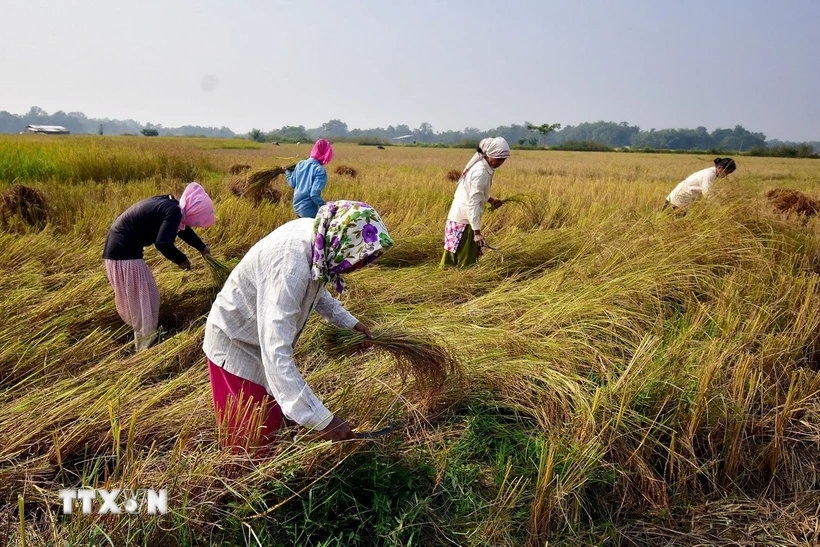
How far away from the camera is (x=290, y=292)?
1.39 m

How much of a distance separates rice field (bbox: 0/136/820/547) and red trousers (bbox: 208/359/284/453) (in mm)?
67

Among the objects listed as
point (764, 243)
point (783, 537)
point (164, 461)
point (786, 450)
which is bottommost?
point (783, 537)

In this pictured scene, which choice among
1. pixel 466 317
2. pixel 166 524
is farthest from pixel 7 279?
pixel 466 317

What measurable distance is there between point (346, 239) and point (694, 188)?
15.4 feet

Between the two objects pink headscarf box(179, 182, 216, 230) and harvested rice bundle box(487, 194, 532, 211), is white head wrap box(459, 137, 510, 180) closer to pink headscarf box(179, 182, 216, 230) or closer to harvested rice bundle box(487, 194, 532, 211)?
harvested rice bundle box(487, 194, 532, 211)

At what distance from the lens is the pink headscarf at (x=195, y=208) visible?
288cm

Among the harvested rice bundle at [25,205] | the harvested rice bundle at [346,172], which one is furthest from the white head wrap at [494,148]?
the harvested rice bundle at [346,172]

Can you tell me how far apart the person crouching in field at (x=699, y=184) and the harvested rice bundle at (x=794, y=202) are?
1.31 metres

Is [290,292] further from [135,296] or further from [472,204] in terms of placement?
[472,204]

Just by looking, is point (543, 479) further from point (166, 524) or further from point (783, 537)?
point (166, 524)

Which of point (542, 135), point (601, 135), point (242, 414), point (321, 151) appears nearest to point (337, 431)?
point (242, 414)

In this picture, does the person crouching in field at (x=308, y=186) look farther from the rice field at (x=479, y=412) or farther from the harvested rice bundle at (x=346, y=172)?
the harvested rice bundle at (x=346, y=172)

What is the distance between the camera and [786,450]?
204 cm

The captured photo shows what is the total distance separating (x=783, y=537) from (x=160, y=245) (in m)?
2.98
